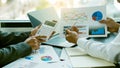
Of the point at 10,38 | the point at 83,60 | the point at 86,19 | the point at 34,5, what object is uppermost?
the point at 34,5

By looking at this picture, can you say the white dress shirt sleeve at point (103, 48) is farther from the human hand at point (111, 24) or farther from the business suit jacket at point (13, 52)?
the business suit jacket at point (13, 52)

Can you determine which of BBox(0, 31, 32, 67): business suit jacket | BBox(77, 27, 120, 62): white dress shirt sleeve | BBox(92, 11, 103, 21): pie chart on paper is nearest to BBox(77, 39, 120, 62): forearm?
BBox(77, 27, 120, 62): white dress shirt sleeve

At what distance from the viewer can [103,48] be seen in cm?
119

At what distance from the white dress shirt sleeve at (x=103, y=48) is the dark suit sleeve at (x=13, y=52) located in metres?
0.34

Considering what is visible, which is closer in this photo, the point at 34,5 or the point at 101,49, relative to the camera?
the point at 101,49

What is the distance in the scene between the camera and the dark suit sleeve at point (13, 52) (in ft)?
3.78

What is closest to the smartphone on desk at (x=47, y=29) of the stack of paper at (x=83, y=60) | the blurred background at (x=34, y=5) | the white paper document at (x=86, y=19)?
the white paper document at (x=86, y=19)

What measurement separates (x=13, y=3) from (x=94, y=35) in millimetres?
973

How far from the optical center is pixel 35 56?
1.29 metres

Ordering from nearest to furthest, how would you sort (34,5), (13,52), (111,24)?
(13,52)
(111,24)
(34,5)

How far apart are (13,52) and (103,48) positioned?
0.50m

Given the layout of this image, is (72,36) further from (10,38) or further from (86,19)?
(10,38)

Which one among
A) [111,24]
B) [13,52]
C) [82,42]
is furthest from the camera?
[111,24]

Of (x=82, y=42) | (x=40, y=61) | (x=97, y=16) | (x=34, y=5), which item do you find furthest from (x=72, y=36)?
(x=34, y=5)
